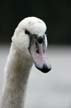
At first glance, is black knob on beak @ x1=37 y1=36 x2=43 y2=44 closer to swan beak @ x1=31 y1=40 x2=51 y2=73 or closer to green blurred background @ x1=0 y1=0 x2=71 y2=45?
swan beak @ x1=31 y1=40 x2=51 y2=73

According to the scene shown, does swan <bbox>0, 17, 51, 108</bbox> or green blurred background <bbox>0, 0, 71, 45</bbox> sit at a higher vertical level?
green blurred background <bbox>0, 0, 71, 45</bbox>

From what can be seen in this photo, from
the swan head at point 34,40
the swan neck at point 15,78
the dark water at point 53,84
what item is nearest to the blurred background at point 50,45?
the dark water at point 53,84

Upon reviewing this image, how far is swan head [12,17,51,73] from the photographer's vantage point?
12.1 ft

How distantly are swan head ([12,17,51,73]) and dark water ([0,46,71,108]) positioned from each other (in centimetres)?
233

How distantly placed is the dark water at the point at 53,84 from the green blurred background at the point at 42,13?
135 centimetres

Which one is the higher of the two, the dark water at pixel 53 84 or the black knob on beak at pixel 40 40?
the dark water at pixel 53 84

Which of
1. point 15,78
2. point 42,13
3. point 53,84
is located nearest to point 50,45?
point 42,13

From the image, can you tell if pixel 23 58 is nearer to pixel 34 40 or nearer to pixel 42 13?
pixel 34 40

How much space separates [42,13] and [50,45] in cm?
174

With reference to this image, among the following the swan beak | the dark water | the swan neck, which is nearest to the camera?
the swan beak

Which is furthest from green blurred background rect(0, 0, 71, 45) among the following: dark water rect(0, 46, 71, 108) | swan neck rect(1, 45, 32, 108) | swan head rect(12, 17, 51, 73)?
swan head rect(12, 17, 51, 73)

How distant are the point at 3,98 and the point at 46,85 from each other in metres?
3.88

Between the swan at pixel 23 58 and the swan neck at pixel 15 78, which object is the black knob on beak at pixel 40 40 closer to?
the swan at pixel 23 58

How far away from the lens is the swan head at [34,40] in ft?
12.1
